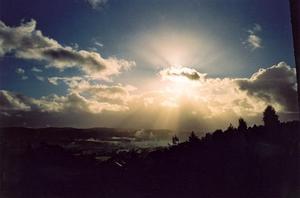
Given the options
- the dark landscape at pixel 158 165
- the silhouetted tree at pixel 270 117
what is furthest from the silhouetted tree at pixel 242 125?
the silhouetted tree at pixel 270 117

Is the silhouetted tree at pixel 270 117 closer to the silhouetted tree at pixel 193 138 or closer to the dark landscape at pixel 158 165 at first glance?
the dark landscape at pixel 158 165

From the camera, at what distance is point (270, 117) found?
10.2 feet

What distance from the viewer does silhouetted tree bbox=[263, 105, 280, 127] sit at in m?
3.09

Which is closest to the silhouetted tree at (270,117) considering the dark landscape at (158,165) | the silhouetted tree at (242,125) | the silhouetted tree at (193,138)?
the dark landscape at (158,165)

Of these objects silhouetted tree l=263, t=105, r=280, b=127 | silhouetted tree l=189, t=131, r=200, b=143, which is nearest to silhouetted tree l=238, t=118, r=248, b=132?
silhouetted tree l=263, t=105, r=280, b=127

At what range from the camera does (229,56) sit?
319cm

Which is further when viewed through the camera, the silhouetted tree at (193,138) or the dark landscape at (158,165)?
the silhouetted tree at (193,138)

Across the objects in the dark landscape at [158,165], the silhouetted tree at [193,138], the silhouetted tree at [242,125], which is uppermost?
the silhouetted tree at [242,125]

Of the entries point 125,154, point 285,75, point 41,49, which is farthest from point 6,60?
point 285,75

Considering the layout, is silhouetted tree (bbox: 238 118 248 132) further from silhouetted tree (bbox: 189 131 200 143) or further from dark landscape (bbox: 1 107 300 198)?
silhouetted tree (bbox: 189 131 200 143)

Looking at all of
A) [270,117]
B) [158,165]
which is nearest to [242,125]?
[270,117]

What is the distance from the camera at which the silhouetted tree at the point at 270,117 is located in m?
3.09

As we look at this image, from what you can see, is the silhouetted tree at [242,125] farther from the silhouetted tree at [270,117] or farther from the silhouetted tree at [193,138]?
the silhouetted tree at [193,138]

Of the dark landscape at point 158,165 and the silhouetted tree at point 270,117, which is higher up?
the silhouetted tree at point 270,117
